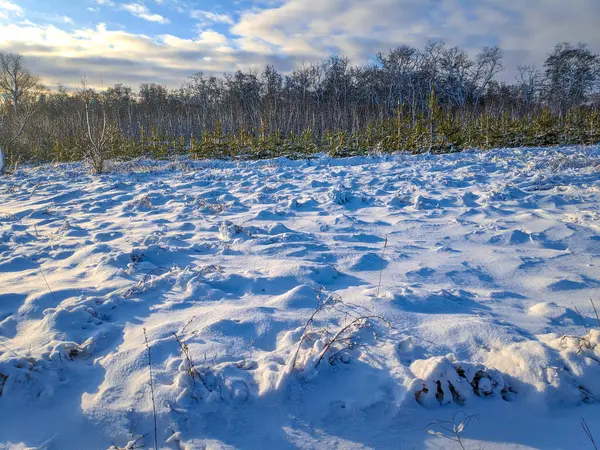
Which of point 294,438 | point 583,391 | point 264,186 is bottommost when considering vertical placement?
point 294,438

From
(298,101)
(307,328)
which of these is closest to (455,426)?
(307,328)

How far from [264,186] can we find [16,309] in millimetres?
5089

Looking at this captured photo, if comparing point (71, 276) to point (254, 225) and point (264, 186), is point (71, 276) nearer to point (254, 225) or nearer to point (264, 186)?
point (254, 225)

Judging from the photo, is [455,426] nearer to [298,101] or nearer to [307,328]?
[307,328]

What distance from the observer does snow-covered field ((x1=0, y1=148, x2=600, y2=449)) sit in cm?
155

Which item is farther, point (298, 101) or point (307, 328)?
point (298, 101)

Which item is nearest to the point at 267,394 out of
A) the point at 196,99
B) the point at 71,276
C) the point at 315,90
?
the point at 71,276

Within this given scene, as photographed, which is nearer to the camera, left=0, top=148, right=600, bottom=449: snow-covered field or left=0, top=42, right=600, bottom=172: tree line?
left=0, top=148, right=600, bottom=449: snow-covered field

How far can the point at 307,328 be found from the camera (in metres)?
2.19

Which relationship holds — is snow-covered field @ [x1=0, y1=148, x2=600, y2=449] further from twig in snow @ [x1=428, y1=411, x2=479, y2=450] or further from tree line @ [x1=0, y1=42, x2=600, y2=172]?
tree line @ [x1=0, y1=42, x2=600, y2=172]

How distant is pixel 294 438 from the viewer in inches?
58.4

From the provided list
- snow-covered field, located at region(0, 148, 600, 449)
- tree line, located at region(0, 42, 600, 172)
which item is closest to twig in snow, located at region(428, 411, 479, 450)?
snow-covered field, located at region(0, 148, 600, 449)

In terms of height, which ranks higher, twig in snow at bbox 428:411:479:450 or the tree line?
the tree line

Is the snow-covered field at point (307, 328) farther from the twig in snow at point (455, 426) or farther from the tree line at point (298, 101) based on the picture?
the tree line at point (298, 101)
